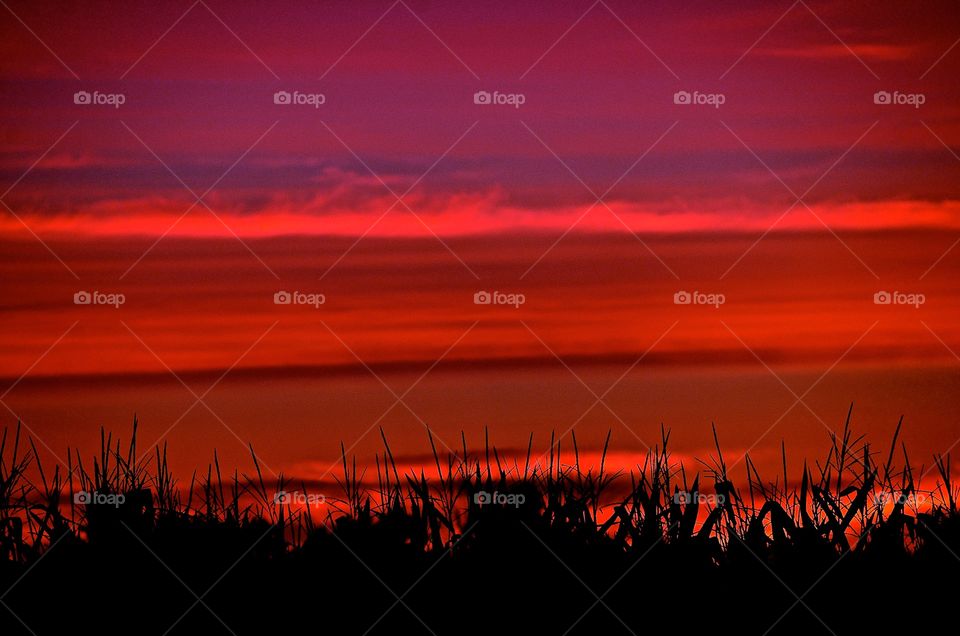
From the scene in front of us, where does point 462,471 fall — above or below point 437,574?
above

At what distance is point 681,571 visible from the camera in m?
6.57

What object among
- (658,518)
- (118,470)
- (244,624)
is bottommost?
(244,624)

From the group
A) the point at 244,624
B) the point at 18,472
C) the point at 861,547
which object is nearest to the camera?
the point at 244,624

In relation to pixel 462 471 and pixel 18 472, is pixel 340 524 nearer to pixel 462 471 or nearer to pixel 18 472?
pixel 462 471

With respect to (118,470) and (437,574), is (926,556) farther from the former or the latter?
(118,470)

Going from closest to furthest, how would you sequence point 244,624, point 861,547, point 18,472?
point 244,624 < point 861,547 < point 18,472

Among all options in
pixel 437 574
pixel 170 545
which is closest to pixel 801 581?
pixel 437 574

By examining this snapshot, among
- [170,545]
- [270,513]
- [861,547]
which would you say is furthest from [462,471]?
[861,547]

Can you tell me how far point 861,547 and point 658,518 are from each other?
45.3 inches

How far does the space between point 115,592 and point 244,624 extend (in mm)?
800

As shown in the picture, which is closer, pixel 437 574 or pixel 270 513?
pixel 437 574

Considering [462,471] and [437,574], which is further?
[462,471]

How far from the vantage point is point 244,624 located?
645 cm

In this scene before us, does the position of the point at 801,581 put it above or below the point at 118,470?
below
